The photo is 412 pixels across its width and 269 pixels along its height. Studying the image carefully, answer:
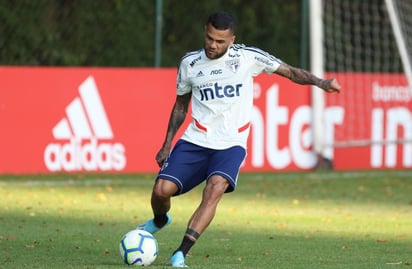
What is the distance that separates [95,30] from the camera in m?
21.7

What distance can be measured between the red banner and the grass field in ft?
1.42

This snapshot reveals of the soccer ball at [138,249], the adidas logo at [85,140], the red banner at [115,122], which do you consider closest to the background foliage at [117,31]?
the red banner at [115,122]

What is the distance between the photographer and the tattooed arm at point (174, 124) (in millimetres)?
10306

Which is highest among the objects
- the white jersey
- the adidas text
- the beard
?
the beard

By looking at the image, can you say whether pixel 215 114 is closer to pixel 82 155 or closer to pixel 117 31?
pixel 82 155

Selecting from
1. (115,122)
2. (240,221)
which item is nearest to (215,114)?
(240,221)

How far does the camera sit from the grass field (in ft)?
33.3

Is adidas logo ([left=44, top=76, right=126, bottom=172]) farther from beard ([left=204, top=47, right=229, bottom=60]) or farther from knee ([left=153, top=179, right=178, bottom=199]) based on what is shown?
beard ([left=204, top=47, right=229, bottom=60])

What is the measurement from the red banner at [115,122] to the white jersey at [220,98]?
30.4 feet

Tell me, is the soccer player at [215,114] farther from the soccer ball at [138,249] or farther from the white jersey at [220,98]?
the soccer ball at [138,249]

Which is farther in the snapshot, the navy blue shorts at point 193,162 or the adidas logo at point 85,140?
the adidas logo at point 85,140

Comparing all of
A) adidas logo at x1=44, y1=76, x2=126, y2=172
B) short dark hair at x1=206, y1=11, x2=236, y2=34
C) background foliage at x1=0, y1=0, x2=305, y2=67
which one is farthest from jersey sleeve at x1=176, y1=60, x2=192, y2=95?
background foliage at x1=0, y1=0, x2=305, y2=67

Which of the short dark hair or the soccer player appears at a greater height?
the short dark hair

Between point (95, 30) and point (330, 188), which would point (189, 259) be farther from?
point (95, 30)
